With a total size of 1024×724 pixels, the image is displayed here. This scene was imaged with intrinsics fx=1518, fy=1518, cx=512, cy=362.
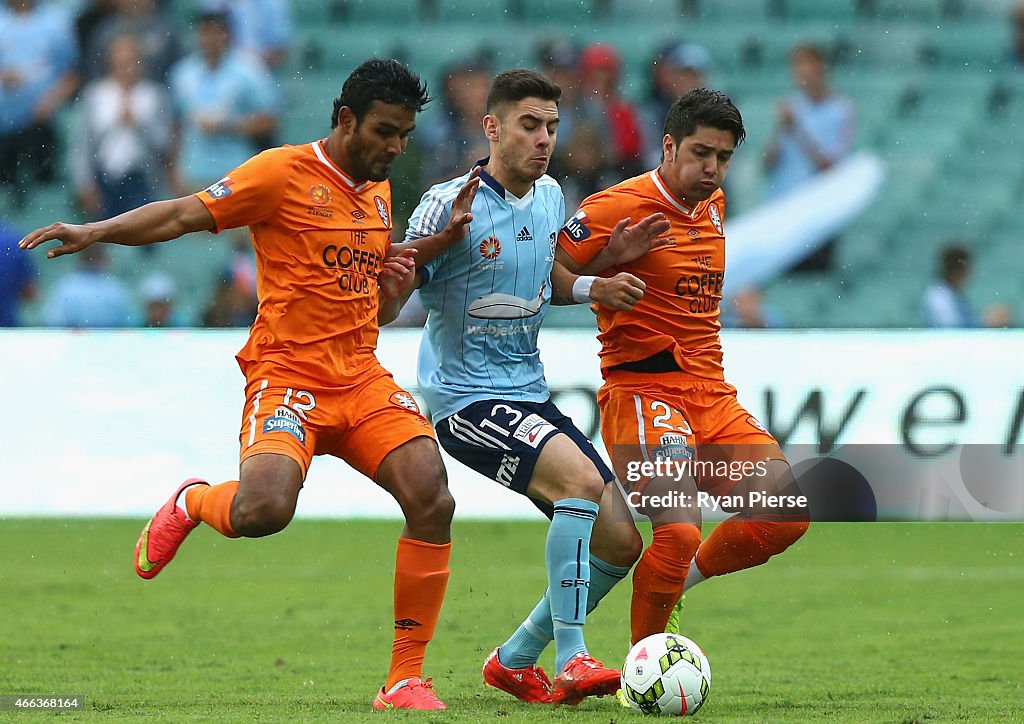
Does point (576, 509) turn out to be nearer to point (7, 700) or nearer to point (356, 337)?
point (356, 337)

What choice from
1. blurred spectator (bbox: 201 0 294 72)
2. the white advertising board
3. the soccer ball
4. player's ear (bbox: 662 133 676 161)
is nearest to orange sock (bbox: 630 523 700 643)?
the soccer ball

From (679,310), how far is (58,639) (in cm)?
311

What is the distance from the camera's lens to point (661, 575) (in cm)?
532

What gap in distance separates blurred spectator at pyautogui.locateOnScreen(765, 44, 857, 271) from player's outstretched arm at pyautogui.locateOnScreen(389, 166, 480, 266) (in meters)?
8.03

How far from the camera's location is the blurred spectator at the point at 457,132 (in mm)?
12250

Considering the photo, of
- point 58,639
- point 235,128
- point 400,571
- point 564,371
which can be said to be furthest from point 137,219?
point 235,128

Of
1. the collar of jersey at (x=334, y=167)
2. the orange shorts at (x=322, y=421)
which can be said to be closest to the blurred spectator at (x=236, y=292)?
the collar of jersey at (x=334, y=167)

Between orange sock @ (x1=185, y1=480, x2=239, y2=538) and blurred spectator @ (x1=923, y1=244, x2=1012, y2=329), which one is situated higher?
blurred spectator @ (x1=923, y1=244, x2=1012, y2=329)

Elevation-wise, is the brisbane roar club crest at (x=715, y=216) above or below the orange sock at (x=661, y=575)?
above

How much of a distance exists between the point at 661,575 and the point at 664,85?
8524 millimetres

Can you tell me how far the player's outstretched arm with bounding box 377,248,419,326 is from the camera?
535 centimetres

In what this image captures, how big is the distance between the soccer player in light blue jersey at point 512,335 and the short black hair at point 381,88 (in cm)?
39

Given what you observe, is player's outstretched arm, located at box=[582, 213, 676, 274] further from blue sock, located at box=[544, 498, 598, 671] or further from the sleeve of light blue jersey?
blue sock, located at box=[544, 498, 598, 671]

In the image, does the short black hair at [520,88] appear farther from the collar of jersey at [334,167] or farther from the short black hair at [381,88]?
the collar of jersey at [334,167]
